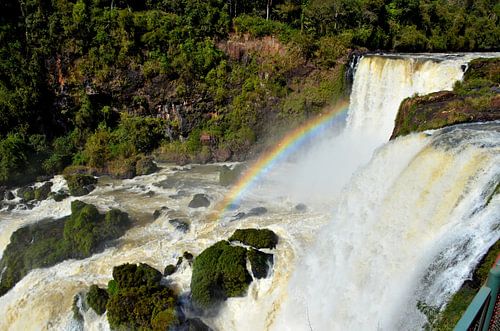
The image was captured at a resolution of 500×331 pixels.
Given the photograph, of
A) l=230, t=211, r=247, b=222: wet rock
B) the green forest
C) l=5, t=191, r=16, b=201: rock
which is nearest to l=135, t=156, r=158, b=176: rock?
the green forest

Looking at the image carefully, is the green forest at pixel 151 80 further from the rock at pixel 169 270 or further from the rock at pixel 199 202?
the rock at pixel 169 270

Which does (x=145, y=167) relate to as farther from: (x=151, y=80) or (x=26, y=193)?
(x=151, y=80)

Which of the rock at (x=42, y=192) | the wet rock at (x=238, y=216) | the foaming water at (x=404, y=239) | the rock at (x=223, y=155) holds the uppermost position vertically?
the foaming water at (x=404, y=239)

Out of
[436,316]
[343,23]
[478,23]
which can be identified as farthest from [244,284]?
[478,23]

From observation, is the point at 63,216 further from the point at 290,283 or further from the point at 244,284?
the point at 290,283

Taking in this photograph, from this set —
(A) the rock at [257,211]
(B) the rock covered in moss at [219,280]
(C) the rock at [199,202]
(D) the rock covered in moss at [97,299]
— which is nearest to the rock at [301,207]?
(A) the rock at [257,211]
